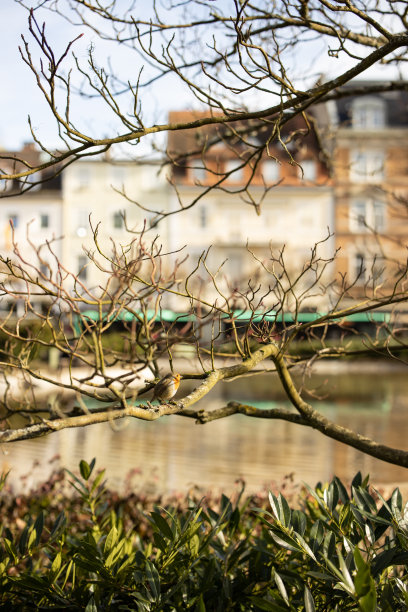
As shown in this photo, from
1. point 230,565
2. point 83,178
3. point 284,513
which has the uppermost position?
point 83,178

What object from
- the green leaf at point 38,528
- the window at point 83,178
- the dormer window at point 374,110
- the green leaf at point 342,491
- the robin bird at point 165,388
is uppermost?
the dormer window at point 374,110

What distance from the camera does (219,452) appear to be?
9.17m

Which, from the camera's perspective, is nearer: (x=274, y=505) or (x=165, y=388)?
(x=165, y=388)

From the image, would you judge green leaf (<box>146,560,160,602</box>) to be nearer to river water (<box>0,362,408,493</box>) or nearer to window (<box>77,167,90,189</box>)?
river water (<box>0,362,408,493</box>)

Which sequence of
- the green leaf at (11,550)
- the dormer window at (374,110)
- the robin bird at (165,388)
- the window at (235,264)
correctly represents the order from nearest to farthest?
1. the robin bird at (165,388)
2. the green leaf at (11,550)
3. the dormer window at (374,110)
4. the window at (235,264)

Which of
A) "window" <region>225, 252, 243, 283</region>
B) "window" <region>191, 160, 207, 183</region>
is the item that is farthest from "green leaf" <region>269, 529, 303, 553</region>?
"window" <region>225, 252, 243, 283</region>

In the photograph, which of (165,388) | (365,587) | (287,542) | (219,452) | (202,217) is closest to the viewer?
(365,587)

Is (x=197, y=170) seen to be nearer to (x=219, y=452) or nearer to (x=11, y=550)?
(x=219, y=452)

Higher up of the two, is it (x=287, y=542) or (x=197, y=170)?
(x=197, y=170)

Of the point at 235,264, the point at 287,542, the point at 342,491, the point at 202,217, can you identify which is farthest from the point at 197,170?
the point at 287,542

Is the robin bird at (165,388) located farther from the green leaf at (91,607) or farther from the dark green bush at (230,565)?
the green leaf at (91,607)

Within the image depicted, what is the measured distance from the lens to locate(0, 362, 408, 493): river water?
7.44 m

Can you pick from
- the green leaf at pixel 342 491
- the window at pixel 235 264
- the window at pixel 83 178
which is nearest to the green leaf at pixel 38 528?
the green leaf at pixel 342 491

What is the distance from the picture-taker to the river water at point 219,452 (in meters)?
7.44
